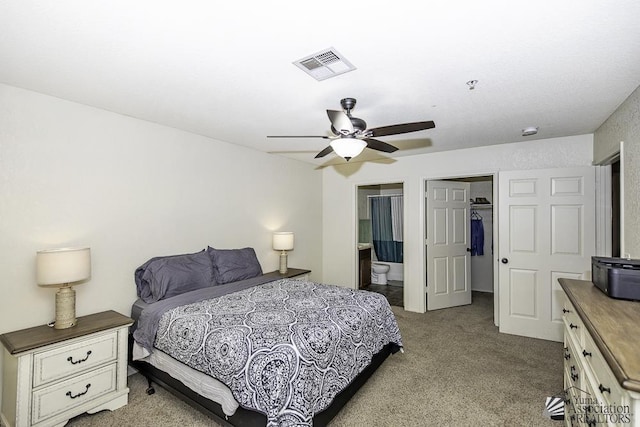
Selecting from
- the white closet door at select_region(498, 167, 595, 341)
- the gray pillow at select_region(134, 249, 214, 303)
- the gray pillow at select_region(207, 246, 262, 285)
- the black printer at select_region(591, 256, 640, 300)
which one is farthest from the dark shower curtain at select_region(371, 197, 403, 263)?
the black printer at select_region(591, 256, 640, 300)

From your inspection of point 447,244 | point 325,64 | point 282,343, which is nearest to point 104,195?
point 282,343

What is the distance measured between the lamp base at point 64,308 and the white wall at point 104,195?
266 millimetres

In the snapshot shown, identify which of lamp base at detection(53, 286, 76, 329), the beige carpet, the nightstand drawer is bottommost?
the beige carpet

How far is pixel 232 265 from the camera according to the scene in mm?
3514

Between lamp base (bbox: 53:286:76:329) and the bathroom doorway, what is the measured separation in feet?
15.1

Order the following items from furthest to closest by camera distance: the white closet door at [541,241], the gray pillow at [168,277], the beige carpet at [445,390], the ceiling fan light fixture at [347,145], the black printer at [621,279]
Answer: the white closet door at [541,241]
the gray pillow at [168,277]
the ceiling fan light fixture at [347,145]
the beige carpet at [445,390]
the black printer at [621,279]

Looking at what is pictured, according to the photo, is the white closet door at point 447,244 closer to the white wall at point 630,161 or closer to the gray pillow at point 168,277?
the white wall at point 630,161

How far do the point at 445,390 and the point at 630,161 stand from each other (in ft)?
7.73

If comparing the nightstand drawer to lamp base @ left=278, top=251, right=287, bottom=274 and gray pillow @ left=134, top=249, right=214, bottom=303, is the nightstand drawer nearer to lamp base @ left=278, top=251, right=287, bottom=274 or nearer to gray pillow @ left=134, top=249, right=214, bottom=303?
gray pillow @ left=134, top=249, right=214, bottom=303

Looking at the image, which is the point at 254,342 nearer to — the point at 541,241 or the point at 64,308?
the point at 64,308

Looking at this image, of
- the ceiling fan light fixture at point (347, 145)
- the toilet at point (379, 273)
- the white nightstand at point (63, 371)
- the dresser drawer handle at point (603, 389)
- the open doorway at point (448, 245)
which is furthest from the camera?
the toilet at point (379, 273)

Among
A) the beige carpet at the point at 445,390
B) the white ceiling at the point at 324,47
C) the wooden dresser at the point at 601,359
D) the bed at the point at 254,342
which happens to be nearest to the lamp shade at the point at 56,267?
the bed at the point at 254,342

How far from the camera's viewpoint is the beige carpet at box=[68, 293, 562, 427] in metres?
2.21

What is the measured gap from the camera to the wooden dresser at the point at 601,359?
0.97 m
